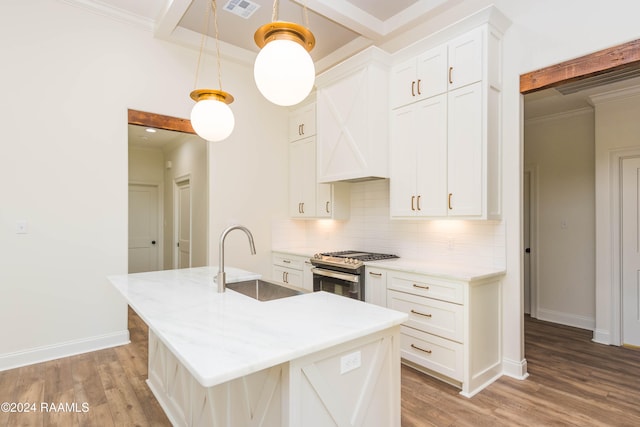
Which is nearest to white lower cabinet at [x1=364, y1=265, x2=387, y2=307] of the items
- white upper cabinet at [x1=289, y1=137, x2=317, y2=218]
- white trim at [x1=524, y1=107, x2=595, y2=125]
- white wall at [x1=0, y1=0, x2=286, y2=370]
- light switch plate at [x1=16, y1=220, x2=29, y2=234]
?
white upper cabinet at [x1=289, y1=137, x2=317, y2=218]

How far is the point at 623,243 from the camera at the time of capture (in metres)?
3.71

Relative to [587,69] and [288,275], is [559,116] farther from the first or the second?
[288,275]

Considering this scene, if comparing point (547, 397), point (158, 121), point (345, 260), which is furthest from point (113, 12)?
point (547, 397)

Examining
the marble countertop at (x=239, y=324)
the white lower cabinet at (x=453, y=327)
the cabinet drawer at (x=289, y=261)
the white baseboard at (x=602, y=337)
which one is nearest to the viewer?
the marble countertop at (x=239, y=324)

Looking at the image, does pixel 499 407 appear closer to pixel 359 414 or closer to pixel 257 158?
pixel 359 414


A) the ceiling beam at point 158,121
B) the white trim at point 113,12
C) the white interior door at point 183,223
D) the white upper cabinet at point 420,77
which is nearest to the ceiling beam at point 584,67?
the white upper cabinet at point 420,77

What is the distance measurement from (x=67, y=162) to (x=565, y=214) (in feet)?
18.7

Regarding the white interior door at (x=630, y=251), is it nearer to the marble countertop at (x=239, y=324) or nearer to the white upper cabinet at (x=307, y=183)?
the white upper cabinet at (x=307, y=183)

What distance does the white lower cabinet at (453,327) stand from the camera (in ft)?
8.34

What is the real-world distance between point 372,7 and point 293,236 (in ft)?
9.65

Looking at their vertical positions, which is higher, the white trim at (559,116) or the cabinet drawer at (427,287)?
the white trim at (559,116)

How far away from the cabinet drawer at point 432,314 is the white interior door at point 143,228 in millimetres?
3073

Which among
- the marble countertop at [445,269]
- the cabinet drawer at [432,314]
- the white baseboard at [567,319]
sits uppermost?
the marble countertop at [445,269]

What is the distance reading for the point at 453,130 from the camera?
2.87m
